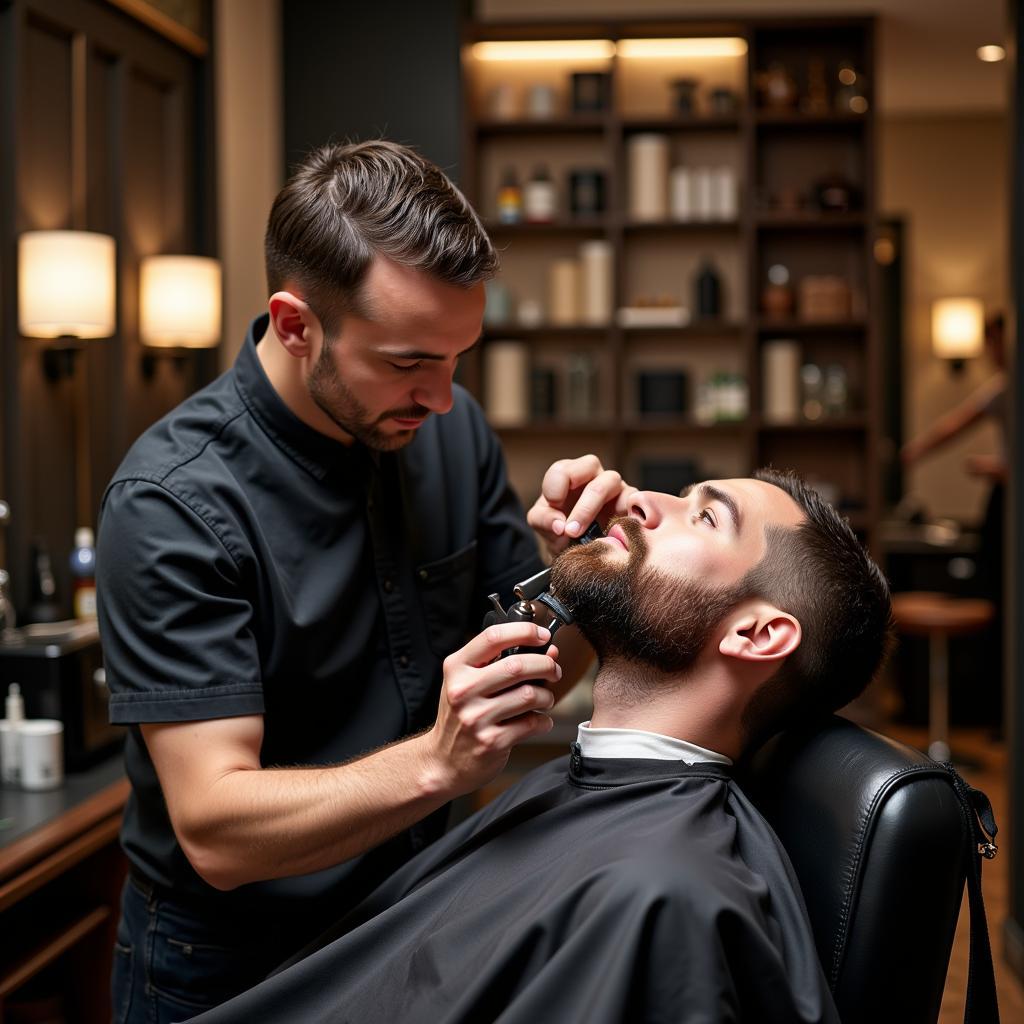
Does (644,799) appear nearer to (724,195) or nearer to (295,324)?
(295,324)

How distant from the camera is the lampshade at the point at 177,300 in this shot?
3588 mm

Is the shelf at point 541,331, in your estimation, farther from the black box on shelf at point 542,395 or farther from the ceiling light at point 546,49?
the ceiling light at point 546,49

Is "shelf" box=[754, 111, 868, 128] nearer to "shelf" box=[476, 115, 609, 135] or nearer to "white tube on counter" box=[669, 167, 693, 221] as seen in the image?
"white tube on counter" box=[669, 167, 693, 221]

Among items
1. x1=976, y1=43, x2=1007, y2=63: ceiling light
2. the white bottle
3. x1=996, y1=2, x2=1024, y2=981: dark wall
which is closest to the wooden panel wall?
the white bottle

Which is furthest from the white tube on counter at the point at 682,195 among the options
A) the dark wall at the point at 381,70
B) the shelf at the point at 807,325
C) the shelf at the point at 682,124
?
the dark wall at the point at 381,70

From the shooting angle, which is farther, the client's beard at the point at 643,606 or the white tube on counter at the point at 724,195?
the white tube on counter at the point at 724,195

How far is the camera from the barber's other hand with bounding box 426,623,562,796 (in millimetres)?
1186

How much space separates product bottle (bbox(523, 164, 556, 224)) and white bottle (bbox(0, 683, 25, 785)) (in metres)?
3.30

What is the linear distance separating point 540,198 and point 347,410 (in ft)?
12.6

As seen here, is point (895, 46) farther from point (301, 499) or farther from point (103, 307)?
point (301, 499)

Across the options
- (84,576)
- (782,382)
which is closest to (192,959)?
Result: (84,576)

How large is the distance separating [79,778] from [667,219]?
3.52m

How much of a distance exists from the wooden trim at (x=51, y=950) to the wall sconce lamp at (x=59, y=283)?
1.38m

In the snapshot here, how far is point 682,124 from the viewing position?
5.06 meters
